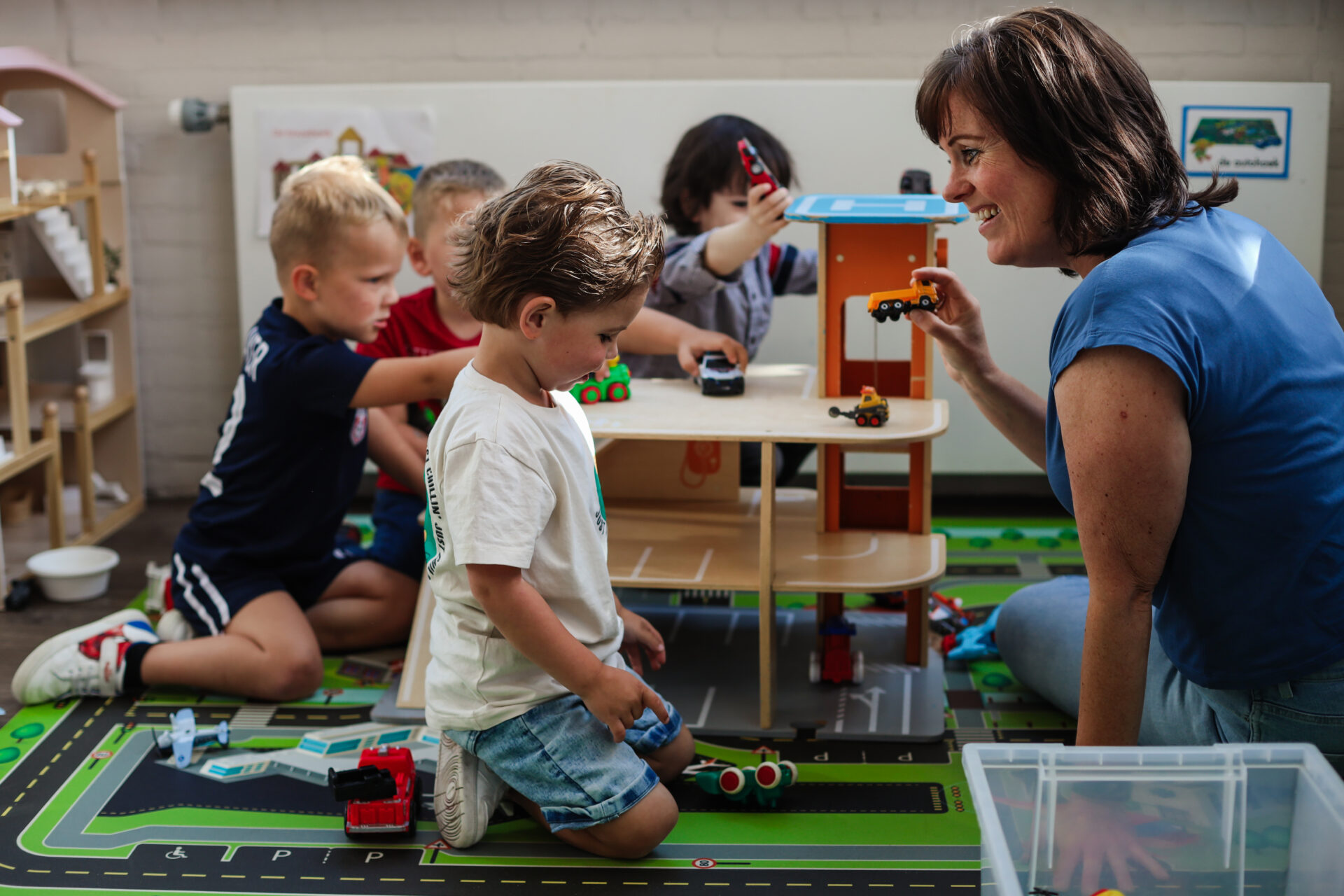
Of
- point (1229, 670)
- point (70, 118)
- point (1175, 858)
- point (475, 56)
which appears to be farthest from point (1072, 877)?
point (70, 118)

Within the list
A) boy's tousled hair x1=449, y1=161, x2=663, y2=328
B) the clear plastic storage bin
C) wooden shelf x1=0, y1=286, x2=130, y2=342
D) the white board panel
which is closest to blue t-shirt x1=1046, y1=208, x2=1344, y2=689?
the clear plastic storage bin

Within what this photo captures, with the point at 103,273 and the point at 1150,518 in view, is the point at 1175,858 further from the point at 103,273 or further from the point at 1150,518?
the point at 103,273

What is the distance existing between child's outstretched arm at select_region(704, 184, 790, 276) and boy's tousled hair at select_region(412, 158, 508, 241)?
0.40 meters

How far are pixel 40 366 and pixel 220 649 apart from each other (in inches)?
59.1

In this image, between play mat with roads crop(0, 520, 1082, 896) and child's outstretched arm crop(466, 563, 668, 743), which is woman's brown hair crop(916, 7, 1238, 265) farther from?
play mat with roads crop(0, 520, 1082, 896)

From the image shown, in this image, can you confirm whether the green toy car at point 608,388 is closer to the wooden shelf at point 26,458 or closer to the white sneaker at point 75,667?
the white sneaker at point 75,667

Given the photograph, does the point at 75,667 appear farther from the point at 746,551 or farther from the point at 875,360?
the point at 875,360

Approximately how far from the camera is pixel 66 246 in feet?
8.84

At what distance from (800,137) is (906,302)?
1.36 metres

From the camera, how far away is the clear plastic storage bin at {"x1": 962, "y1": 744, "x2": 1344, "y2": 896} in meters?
1.12

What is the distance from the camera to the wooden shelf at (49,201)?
238 cm

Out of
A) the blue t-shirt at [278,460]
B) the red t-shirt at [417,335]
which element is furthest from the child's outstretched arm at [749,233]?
the blue t-shirt at [278,460]

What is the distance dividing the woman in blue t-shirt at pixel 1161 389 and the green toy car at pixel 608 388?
2.59 ft

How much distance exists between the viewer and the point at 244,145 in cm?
286
